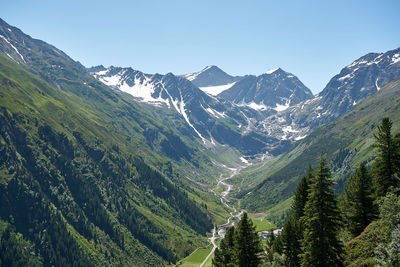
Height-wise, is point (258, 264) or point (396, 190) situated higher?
point (396, 190)

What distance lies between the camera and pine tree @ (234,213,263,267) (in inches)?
1964

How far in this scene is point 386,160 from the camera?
52219 mm

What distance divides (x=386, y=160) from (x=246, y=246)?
28797mm

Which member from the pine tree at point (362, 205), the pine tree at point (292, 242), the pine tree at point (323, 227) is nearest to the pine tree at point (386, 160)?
the pine tree at point (362, 205)

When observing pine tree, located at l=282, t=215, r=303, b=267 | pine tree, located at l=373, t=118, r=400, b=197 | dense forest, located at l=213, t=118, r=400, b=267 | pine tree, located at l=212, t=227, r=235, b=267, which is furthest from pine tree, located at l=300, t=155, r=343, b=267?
pine tree, located at l=212, t=227, r=235, b=267

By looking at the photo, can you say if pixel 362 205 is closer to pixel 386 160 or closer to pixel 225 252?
pixel 386 160

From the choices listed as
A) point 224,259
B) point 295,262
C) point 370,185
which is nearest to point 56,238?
point 224,259

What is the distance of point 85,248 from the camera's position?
622 feet

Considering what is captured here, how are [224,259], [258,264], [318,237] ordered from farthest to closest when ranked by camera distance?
1. [224,259]
2. [258,264]
3. [318,237]

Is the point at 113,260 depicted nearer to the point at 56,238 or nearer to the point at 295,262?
the point at 56,238

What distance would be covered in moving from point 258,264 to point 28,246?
544 feet

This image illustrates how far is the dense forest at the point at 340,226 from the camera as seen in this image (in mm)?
37531

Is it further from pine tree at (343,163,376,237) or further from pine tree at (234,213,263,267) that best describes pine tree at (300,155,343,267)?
pine tree at (343,163,376,237)

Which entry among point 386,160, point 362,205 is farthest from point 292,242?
point 386,160
